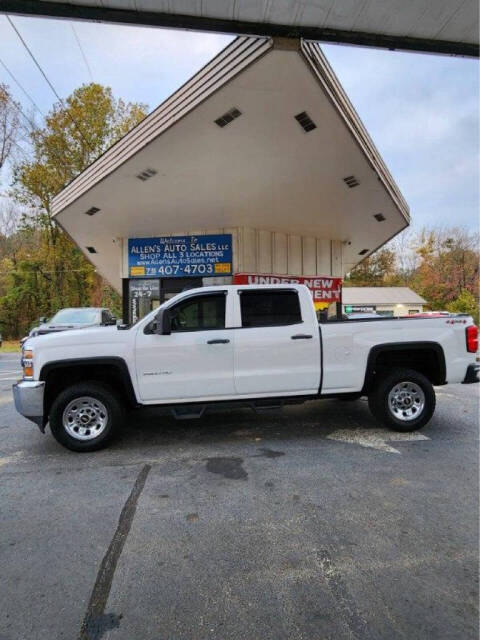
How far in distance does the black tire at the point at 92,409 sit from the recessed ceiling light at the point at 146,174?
5010 millimetres

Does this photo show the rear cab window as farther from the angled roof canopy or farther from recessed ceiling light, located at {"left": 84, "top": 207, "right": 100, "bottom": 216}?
recessed ceiling light, located at {"left": 84, "top": 207, "right": 100, "bottom": 216}

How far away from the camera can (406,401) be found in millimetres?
5367

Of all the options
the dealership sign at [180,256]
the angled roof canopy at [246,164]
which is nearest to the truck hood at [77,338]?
the angled roof canopy at [246,164]

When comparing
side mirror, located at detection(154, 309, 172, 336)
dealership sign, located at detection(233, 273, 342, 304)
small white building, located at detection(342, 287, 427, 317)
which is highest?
small white building, located at detection(342, 287, 427, 317)

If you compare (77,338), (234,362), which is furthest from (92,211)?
(234,362)

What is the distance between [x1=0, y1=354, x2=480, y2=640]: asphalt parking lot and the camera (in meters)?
2.20

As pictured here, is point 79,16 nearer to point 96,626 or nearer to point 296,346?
point 96,626

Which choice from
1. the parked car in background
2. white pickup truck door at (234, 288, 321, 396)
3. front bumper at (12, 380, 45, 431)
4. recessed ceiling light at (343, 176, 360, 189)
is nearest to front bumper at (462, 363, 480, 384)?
white pickup truck door at (234, 288, 321, 396)

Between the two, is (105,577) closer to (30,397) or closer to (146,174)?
(30,397)

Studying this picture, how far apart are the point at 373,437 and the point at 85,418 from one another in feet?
12.1

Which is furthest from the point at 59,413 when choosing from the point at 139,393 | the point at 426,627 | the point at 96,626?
the point at 426,627

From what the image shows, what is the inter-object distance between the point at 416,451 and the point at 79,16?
5.13 metres

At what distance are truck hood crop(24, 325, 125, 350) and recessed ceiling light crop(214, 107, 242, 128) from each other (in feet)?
13.8

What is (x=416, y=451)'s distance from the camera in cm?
471
